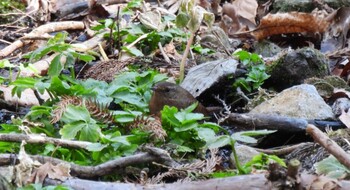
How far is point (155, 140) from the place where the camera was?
2.48m

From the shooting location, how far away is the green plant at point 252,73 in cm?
351

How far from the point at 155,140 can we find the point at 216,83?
0.98 metres

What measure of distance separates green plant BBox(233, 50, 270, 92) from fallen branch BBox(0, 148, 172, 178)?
137 cm

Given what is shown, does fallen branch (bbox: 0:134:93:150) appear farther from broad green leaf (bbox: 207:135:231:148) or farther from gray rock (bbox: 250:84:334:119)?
gray rock (bbox: 250:84:334:119)

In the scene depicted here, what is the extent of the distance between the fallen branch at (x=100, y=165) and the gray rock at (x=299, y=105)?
0.99 metres

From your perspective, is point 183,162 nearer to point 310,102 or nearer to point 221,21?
point 310,102

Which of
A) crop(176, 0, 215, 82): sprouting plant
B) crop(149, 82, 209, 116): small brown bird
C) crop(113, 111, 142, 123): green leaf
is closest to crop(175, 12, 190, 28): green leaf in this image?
crop(176, 0, 215, 82): sprouting plant

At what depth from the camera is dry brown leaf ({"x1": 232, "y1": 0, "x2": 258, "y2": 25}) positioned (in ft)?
17.6

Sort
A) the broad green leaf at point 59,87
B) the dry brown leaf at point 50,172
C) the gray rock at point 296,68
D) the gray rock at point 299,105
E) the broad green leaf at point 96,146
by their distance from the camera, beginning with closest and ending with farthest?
the dry brown leaf at point 50,172 < the broad green leaf at point 96,146 < the broad green leaf at point 59,87 < the gray rock at point 299,105 < the gray rock at point 296,68

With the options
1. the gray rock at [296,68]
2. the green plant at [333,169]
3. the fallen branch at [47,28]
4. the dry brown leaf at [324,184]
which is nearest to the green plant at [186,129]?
the green plant at [333,169]

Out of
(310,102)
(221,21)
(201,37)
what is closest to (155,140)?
(310,102)

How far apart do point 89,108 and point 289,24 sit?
7.57 ft

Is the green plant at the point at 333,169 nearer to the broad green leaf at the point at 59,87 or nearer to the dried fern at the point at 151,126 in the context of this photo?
the dried fern at the point at 151,126

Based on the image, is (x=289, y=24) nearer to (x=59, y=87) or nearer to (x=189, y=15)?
(x=189, y=15)
